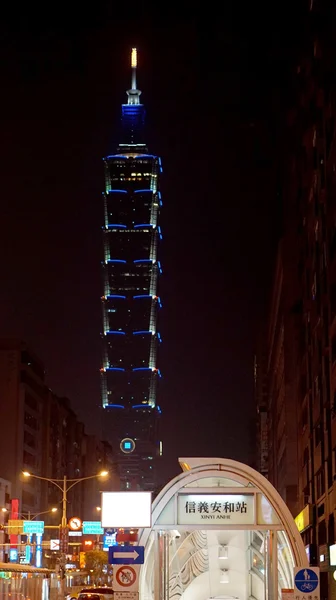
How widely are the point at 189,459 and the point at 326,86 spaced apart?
39.3m

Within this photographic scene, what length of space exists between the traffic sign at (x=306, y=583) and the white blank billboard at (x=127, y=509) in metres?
6.13

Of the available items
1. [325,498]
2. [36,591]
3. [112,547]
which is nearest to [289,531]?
[112,547]

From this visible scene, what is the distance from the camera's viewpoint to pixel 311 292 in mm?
79312

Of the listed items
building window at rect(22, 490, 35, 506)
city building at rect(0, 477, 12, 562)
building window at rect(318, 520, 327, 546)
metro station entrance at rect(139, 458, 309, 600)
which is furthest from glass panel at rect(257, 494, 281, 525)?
building window at rect(22, 490, 35, 506)

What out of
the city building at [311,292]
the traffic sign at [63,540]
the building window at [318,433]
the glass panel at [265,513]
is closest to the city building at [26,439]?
the city building at [311,292]

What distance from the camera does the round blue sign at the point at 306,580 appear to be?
952 inches

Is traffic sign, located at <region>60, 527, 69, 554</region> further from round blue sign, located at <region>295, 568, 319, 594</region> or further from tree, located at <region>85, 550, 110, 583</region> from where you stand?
tree, located at <region>85, 550, 110, 583</region>

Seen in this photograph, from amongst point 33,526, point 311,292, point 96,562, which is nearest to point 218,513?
point 33,526

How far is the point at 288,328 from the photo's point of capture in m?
104

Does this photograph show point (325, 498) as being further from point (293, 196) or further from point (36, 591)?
point (293, 196)

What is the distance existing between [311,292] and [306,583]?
56272 mm

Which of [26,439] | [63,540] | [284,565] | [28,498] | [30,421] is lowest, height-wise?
[284,565]

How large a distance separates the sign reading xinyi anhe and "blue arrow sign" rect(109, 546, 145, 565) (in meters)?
3.68

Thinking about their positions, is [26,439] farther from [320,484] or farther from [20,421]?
[320,484]
